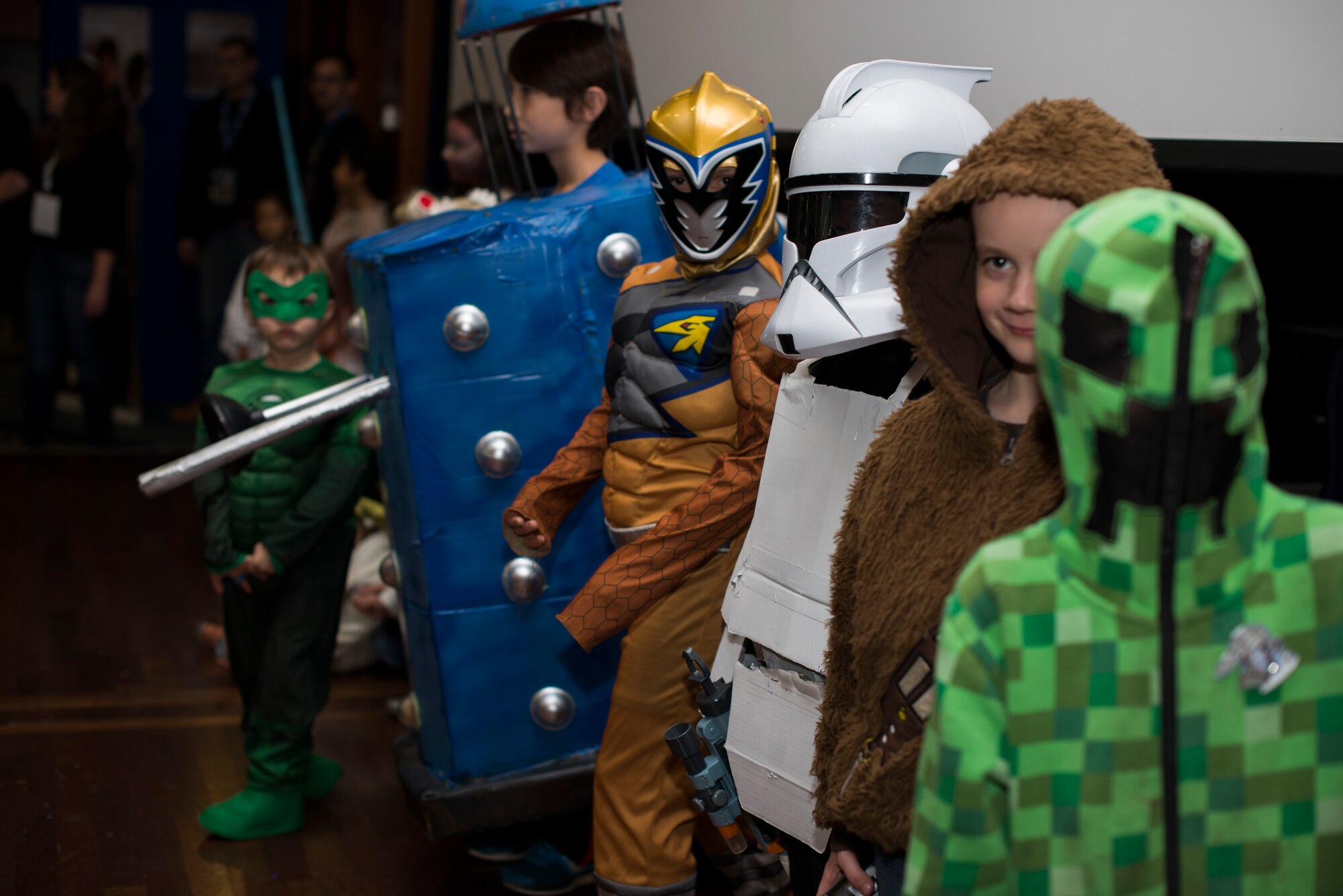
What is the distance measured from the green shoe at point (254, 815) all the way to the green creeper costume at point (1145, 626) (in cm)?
210

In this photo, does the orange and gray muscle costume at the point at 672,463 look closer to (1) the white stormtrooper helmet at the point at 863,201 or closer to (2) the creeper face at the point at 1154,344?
(1) the white stormtrooper helmet at the point at 863,201

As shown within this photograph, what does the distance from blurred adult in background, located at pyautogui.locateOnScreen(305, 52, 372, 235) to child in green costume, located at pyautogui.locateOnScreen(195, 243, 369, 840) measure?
7.67 feet

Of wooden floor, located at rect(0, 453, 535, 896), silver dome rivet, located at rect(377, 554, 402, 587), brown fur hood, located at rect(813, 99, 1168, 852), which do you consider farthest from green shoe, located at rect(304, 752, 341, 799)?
brown fur hood, located at rect(813, 99, 1168, 852)

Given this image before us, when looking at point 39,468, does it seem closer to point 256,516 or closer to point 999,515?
point 256,516

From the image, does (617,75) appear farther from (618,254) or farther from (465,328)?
(465,328)

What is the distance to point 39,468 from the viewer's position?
583 cm

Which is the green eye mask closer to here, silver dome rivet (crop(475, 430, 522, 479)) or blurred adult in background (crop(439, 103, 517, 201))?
silver dome rivet (crop(475, 430, 522, 479))

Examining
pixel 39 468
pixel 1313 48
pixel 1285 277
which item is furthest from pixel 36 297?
pixel 1313 48

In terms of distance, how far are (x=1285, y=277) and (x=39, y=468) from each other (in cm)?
515

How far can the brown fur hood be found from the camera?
1194mm

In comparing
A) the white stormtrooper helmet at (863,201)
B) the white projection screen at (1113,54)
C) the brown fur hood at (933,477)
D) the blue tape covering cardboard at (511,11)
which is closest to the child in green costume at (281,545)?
the blue tape covering cardboard at (511,11)

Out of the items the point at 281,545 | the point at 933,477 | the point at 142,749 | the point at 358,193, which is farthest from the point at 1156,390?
the point at 358,193

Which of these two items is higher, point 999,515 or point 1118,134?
point 1118,134

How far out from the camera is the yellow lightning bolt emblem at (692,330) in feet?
6.66
